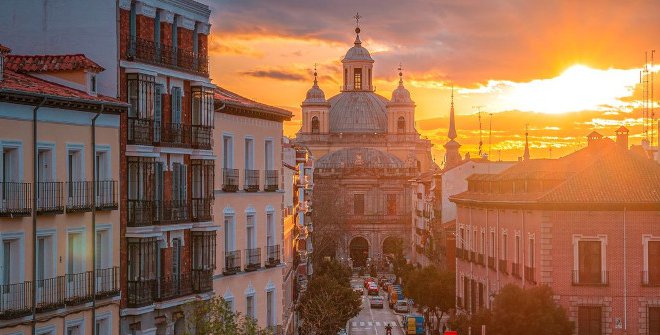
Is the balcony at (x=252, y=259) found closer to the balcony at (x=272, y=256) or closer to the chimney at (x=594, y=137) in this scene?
the balcony at (x=272, y=256)

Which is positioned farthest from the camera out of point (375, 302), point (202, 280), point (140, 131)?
point (375, 302)

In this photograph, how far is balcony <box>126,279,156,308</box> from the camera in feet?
127

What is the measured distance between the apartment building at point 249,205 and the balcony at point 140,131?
6.50 m

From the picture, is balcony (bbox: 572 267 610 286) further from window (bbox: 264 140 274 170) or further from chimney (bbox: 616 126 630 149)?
window (bbox: 264 140 274 170)

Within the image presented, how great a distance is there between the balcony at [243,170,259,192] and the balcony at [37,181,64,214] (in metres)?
16.0

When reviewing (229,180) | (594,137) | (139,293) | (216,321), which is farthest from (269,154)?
A: (594,137)

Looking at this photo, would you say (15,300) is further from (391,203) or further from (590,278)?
(391,203)

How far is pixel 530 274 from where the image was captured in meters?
65.4

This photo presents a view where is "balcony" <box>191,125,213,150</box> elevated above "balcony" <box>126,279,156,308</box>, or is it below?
above

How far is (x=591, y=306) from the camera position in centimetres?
6259

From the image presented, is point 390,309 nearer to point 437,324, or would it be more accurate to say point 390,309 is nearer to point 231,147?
point 437,324

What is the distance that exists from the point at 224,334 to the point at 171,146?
26.7 ft

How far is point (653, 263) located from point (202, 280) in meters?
26.3

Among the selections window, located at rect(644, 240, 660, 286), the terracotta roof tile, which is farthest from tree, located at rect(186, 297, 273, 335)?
window, located at rect(644, 240, 660, 286)
